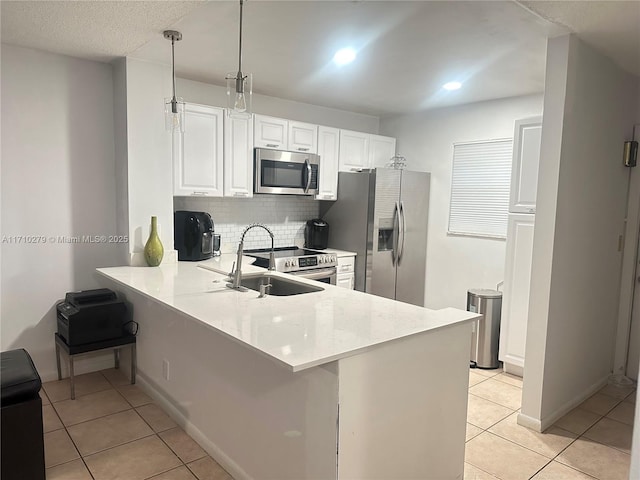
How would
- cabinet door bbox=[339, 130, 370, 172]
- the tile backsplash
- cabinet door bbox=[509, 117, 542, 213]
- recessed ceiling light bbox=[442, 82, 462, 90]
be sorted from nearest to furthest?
cabinet door bbox=[509, 117, 542, 213], recessed ceiling light bbox=[442, 82, 462, 90], the tile backsplash, cabinet door bbox=[339, 130, 370, 172]

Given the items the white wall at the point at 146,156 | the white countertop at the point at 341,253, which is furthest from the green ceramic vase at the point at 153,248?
the white countertop at the point at 341,253

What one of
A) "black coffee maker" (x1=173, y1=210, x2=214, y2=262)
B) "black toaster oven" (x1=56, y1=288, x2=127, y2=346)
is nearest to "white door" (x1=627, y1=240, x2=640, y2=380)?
"black coffee maker" (x1=173, y1=210, x2=214, y2=262)

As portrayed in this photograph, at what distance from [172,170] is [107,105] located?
0.69 metres

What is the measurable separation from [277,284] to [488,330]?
2043 mm

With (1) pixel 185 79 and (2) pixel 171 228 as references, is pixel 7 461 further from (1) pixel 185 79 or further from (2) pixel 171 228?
(1) pixel 185 79

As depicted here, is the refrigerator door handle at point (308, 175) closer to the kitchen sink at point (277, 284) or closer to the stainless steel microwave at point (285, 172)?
the stainless steel microwave at point (285, 172)

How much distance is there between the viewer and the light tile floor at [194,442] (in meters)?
2.38

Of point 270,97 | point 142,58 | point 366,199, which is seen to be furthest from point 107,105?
point 366,199

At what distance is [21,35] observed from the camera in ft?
9.20

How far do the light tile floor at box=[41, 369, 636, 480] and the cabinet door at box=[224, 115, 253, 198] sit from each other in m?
1.83

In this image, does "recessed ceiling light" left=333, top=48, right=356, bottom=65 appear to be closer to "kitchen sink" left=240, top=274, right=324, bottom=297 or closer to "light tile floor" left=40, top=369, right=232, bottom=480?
"kitchen sink" left=240, top=274, right=324, bottom=297

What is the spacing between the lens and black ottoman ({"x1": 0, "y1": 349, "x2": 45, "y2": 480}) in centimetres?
205

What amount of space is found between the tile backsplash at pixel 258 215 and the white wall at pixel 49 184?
782mm

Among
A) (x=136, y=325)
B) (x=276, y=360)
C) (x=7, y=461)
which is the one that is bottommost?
(x=7, y=461)
